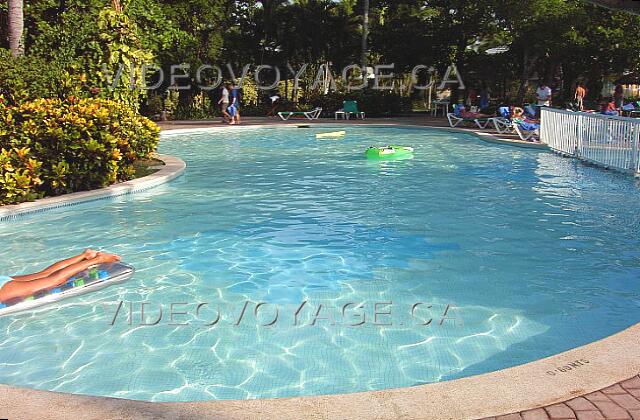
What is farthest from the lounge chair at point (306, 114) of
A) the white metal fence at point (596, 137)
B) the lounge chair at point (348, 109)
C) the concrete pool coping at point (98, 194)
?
the concrete pool coping at point (98, 194)

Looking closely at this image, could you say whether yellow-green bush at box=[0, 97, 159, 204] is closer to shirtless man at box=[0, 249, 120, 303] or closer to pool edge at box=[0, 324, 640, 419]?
shirtless man at box=[0, 249, 120, 303]

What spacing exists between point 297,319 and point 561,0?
24789 millimetres

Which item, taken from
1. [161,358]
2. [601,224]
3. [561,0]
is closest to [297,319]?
[161,358]

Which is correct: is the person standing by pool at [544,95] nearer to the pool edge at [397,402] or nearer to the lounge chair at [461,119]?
the lounge chair at [461,119]

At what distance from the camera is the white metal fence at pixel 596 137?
12.6 metres

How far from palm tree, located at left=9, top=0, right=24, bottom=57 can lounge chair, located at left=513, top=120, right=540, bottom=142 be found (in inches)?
537

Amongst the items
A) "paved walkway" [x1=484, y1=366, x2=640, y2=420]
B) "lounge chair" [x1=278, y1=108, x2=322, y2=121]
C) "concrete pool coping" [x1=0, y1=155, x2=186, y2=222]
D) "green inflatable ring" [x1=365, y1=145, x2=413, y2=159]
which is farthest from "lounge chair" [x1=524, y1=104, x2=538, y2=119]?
"paved walkway" [x1=484, y1=366, x2=640, y2=420]

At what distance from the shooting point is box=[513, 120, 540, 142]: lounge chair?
1903 cm

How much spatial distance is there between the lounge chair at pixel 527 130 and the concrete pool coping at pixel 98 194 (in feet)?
34.1

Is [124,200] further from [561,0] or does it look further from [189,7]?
[561,0]

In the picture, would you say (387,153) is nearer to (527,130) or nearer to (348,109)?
(527,130)

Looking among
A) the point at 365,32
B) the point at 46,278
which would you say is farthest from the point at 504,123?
the point at 46,278

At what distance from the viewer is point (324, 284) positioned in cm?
709

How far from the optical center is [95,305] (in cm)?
639
